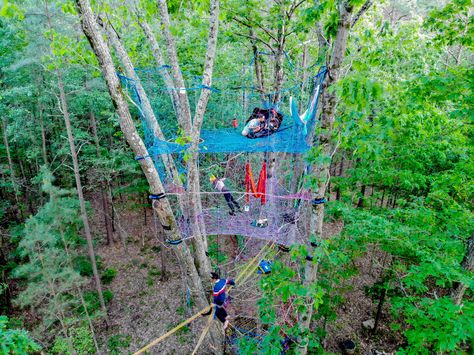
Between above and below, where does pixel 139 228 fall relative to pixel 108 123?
below

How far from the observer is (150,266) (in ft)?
30.3

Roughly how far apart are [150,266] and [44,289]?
3.80 m

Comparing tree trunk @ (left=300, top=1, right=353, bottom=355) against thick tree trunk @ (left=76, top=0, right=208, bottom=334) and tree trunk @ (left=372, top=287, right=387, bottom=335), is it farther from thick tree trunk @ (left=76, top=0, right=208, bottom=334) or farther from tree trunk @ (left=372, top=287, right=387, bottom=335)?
tree trunk @ (left=372, top=287, right=387, bottom=335)

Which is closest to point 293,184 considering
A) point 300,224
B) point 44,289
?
point 300,224

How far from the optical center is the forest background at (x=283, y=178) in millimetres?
2861

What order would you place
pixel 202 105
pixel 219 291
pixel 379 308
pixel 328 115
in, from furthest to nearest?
1. pixel 379 308
2. pixel 219 291
3. pixel 202 105
4. pixel 328 115

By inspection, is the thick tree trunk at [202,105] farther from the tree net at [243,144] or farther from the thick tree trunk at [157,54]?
the thick tree trunk at [157,54]

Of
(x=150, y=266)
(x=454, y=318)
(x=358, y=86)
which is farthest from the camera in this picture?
(x=150, y=266)

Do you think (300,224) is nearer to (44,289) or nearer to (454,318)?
(454,318)

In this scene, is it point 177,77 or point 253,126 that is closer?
point 177,77

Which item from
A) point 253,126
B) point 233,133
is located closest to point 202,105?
point 253,126

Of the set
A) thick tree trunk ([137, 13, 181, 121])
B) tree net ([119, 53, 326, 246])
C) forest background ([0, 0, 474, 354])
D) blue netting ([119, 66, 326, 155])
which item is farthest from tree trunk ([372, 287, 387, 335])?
thick tree trunk ([137, 13, 181, 121])

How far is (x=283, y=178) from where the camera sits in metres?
6.35

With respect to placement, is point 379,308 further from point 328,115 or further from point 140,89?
point 140,89
